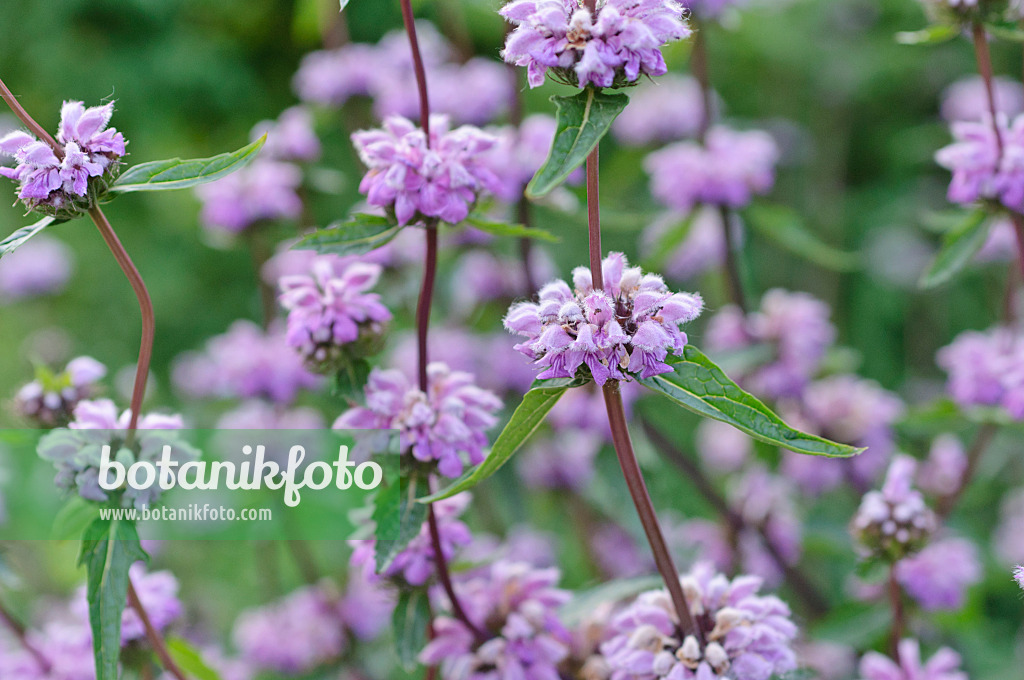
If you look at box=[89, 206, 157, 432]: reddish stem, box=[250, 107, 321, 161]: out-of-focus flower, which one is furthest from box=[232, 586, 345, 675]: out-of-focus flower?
box=[250, 107, 321, 161]: out-of-focus flower

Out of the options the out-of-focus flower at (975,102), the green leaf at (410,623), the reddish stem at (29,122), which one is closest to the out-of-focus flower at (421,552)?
the green leaf at (410,623)

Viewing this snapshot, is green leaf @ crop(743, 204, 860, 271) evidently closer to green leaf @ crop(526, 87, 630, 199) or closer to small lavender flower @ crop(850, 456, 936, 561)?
small lavender flower @ crop(850, 456, 936, 561)

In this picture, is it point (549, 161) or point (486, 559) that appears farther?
point (486, 559)

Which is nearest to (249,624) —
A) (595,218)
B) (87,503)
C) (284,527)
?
(284,527)

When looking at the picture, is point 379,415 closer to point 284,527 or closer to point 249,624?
point 284,527

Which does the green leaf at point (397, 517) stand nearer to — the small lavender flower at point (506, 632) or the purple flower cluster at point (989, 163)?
the small lavender flower at point (506, 632)
